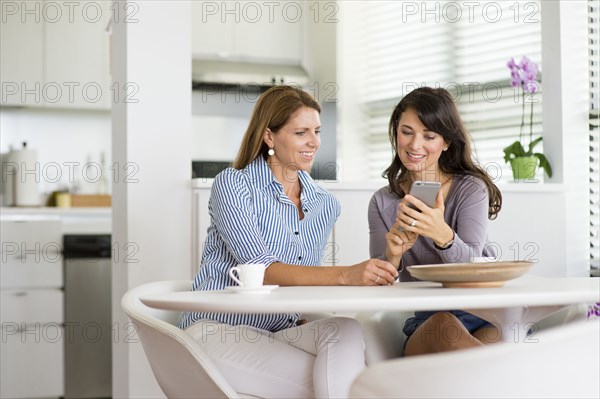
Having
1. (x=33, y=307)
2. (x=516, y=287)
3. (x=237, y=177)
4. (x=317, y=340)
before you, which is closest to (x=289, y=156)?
(x=237, y=177)

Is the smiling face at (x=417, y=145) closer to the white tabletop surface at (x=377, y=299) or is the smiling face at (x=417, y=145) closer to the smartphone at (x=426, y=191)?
the smartphone at (x=426, y=191)

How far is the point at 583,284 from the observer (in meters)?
1.77

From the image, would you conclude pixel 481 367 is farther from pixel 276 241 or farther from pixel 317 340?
pixel 276 241

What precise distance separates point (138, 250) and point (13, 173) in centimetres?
237

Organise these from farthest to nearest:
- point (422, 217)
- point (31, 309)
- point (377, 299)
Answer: point (31, 309)
point (422, 217)
point (377, 299)

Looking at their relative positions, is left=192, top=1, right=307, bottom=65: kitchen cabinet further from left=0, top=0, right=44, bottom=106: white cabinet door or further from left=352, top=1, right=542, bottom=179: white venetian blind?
left=0, top=0, right=44, bottom=106: white cabinet door

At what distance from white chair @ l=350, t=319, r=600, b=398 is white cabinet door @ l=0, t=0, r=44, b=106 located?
417 centimetres

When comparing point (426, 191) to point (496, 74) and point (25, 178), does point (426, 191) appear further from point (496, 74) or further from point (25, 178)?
point (25, 178)

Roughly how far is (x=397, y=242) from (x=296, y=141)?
1.32 ft

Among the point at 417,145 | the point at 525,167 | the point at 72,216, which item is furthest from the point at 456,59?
the point at 417,145

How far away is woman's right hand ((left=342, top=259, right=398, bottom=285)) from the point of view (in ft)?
6.17

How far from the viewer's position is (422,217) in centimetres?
196

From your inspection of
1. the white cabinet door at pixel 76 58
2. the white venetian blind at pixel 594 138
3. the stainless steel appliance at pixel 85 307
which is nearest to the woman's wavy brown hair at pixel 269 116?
the white venetian blind at pixel 594 138

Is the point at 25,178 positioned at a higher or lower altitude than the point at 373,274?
higher
